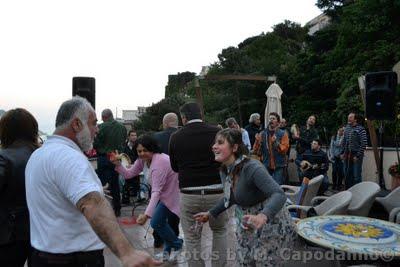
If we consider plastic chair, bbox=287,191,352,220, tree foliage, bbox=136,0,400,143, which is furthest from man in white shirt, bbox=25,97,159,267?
tree foliage, bbox=136,0,400,143

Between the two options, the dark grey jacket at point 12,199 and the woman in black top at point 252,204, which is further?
the woman in black top at point 252,204

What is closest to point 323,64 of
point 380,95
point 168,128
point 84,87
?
point 380,95

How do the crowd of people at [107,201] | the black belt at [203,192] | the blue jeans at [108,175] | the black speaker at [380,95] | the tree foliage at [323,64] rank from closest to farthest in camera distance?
the crowd of people at [107,201]
the black belt at [203,192]
the black speaker at [380,95]
the blue jeans at [108,175]
the tree foliage at [323,64]

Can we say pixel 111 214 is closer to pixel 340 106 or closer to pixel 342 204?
pixel 342 204

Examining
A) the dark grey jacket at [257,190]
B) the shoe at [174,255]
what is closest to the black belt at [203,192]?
the dark grey jacket at [257,190]

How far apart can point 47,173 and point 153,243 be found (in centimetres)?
477

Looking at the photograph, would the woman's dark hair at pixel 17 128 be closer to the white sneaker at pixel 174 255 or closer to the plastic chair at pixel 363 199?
the white sneaker at pixel 174 255

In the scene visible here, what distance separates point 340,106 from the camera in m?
19.9

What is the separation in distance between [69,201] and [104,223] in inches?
12.7

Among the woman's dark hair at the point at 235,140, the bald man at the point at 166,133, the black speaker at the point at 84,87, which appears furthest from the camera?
the black speaker at the point at 84,87

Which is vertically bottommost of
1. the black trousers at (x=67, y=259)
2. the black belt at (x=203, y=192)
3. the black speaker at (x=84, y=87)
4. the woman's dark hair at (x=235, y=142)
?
the black belt at (x=203, y=192)

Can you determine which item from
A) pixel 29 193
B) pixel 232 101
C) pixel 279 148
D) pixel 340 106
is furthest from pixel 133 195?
pixel 232 101

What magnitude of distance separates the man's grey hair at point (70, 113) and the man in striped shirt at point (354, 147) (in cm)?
855

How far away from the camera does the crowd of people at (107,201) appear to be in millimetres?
2246
